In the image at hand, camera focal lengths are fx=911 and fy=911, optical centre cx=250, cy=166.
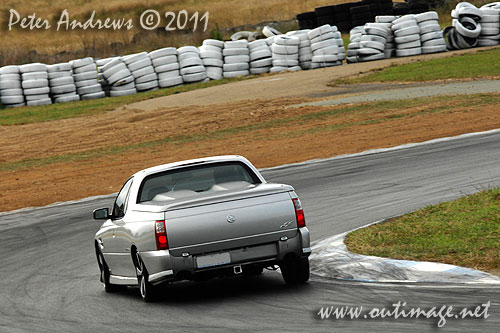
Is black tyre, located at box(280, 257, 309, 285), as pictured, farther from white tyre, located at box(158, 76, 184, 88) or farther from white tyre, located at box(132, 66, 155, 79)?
white tyre, located at box(158, 76, 184, 88)

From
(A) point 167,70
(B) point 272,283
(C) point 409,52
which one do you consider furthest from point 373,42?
(B) point 272,283

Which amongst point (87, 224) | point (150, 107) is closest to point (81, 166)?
point (87, 224)

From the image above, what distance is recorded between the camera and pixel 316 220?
532 inches

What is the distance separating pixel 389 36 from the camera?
4175 centimetres

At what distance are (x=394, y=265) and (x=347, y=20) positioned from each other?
43.4 metres

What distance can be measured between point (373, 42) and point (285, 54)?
13.2ft

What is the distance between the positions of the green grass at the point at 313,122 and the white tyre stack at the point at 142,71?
12.0 m

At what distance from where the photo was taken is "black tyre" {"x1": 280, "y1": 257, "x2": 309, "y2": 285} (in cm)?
883

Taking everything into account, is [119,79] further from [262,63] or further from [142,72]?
[262,63]

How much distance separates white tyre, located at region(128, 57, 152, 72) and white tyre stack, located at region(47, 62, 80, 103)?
8.71 ft

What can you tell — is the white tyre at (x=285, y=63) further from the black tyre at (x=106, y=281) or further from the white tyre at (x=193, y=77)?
the black tyre at (x=106, y=281)

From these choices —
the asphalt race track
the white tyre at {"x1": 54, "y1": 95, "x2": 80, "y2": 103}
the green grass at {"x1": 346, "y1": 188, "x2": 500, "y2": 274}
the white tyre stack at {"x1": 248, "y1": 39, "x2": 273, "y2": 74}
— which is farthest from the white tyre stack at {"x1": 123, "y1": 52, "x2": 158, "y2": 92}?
the green grass at {"x1": 346, "y1": 188, "x2": 500, "y2": 274}

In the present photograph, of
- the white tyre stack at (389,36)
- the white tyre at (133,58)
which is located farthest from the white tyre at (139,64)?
the white tyre stack at (389,36)

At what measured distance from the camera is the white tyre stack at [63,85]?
127 feet
